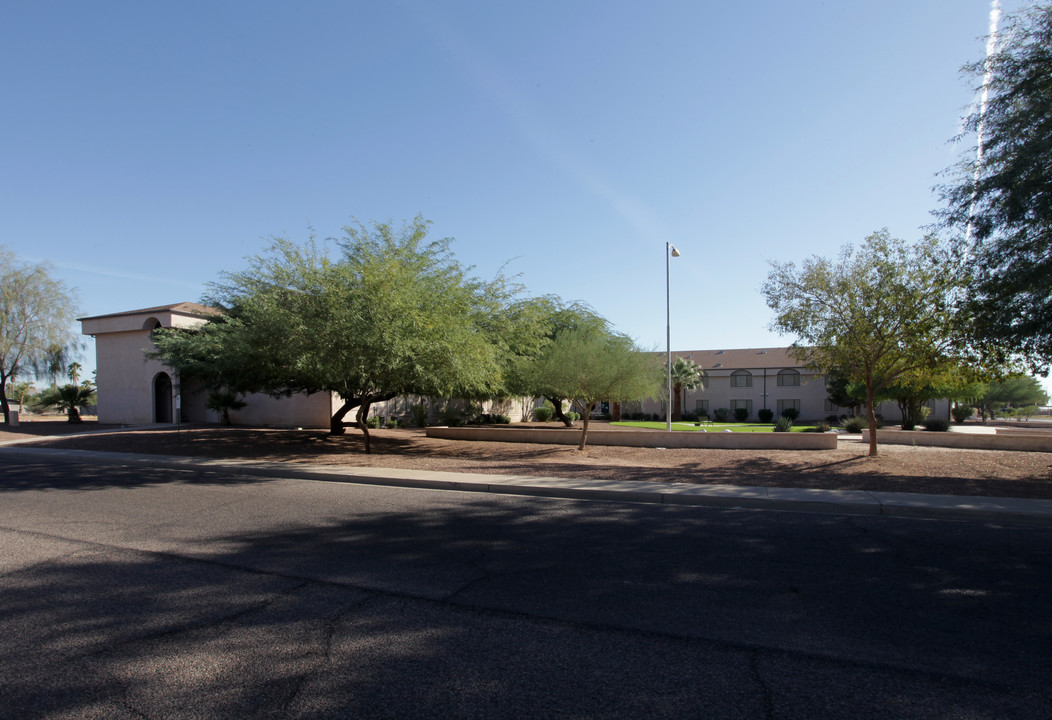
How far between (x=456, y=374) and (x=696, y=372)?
39.1m

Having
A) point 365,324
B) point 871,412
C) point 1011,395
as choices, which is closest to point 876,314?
point 871,412

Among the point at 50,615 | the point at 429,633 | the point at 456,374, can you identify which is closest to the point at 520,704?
the point at 429,633

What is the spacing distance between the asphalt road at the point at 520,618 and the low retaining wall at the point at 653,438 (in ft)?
44.3

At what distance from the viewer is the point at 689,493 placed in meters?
11.2

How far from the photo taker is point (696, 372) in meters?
52.2

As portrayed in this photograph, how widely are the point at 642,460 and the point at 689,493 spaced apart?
24.3ft

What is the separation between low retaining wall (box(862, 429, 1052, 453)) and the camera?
71.2ft

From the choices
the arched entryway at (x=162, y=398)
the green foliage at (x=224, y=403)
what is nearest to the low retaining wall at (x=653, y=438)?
the green foliage at (x=224, y=403)

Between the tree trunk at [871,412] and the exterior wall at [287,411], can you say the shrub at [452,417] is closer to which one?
the exterior wall at [287,411]

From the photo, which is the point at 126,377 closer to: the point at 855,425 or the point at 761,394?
the point at 855,425

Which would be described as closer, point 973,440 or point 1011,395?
point 973,440

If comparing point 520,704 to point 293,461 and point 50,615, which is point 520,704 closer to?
point 50,615

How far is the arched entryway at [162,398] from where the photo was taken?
32.0 meters

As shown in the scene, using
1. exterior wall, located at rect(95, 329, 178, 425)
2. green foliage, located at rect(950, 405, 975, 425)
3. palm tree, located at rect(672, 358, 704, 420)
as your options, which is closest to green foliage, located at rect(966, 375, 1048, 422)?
green foliage, located at rect(950, 405, 975, 425)
